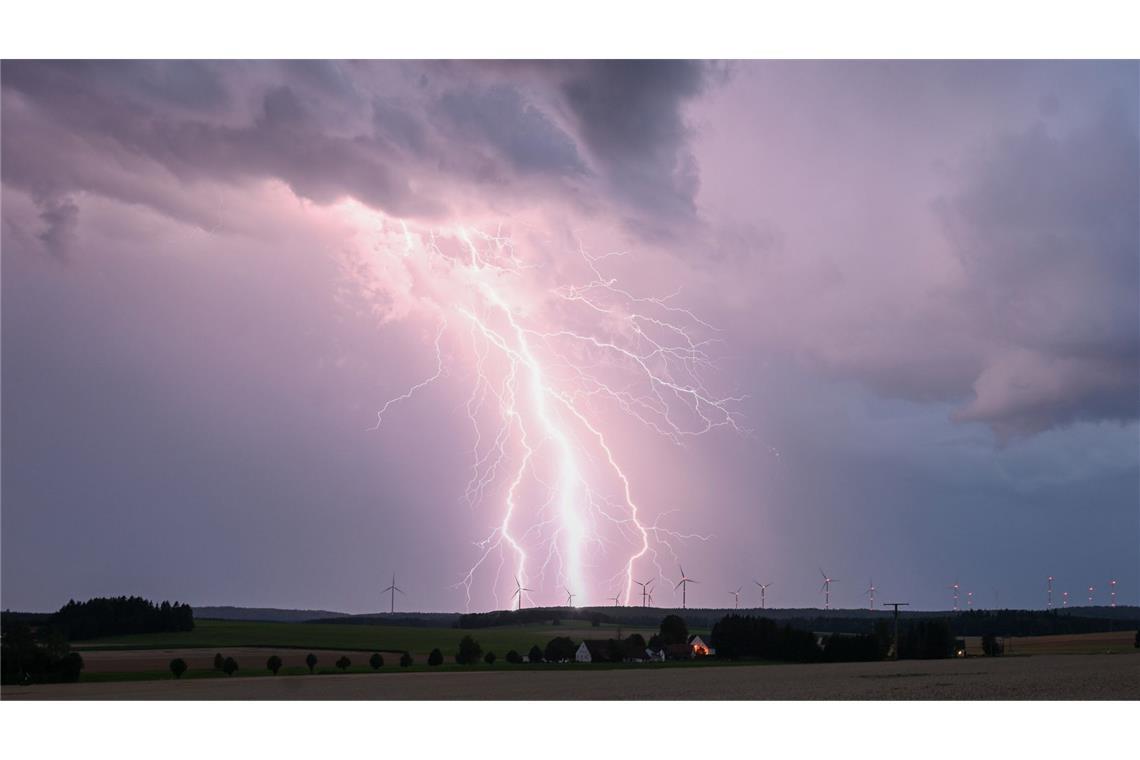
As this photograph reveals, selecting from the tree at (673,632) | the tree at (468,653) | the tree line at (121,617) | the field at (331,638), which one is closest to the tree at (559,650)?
the tree at (468,653)

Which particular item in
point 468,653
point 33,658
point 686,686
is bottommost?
point 468,653

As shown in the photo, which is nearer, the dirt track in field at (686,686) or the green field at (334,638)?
the dirt track in field at (686,686)

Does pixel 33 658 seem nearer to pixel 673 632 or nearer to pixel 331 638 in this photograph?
pixel 331 638

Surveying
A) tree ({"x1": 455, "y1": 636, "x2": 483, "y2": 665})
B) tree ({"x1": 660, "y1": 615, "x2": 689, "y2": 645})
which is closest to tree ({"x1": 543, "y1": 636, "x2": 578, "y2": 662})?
tree ({"x1": 455, "y1": 636, "x2": 483, "y2": 665})

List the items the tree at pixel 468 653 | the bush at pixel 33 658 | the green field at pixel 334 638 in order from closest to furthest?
the bush at pixel 33 658, the tree at pixel 468 653, the green field at pixel 334 638

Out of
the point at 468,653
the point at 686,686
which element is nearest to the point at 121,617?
the point at 468,653

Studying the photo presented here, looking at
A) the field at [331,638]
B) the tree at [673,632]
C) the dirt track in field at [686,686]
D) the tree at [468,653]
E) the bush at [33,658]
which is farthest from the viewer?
the tree at [673,632]

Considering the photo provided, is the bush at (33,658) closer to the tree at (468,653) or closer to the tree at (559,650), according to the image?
the tree at (468,653)
